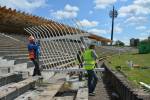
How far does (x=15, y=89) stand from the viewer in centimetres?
1243

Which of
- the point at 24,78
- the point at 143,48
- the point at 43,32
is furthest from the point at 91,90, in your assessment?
the point at 143,48

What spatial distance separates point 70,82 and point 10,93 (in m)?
Result: 7.16

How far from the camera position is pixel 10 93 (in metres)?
11.8

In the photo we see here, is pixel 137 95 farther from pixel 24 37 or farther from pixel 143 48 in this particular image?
pixel 143 48

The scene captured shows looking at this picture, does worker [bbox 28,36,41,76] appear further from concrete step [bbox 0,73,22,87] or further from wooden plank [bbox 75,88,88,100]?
wooden plank [bbox 75,88,88,100]

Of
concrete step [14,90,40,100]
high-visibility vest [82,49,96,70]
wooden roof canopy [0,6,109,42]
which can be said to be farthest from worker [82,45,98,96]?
wooden roof canopy [0,6,109,42]

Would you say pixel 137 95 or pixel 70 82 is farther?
pixel 70 82

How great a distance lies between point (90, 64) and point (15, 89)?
433cm

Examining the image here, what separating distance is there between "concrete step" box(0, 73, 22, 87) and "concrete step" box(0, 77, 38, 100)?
41 centimetres

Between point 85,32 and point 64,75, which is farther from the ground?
point 85,32

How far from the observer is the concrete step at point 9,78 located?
45.0 feet

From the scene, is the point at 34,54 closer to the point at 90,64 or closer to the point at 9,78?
the point at 90,64

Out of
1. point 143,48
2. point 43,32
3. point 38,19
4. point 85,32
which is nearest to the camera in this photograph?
point 85,32

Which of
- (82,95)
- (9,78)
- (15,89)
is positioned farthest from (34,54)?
(15,89)
